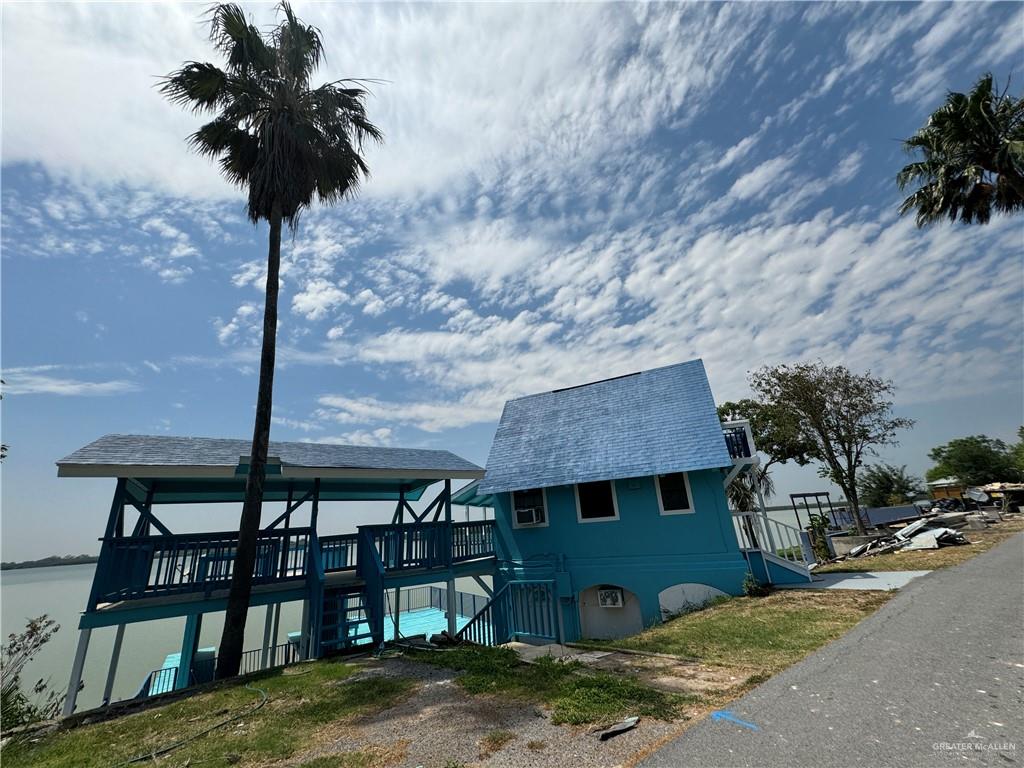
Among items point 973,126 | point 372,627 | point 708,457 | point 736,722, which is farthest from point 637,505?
point 973,126

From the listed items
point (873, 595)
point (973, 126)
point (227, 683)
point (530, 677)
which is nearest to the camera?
point (530, 677)

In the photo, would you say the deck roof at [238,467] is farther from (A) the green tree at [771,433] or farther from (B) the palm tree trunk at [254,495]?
(A) the green tree at [771,433]

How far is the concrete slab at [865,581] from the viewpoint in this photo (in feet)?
33.3

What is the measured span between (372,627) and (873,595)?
1060cm

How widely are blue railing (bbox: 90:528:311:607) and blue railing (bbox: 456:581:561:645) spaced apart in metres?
5.05

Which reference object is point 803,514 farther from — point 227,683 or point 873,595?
point 227,683

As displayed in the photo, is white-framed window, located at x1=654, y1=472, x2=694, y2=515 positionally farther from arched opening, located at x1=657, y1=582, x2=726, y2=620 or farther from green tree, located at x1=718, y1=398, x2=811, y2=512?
green tree, located at x1=718, y1=398, x2=811, y2=512

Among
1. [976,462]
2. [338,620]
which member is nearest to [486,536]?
[338,620]

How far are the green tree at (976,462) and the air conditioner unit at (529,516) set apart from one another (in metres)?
56.5

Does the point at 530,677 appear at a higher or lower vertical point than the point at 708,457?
lower

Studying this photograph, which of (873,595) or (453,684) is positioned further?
(873,595)

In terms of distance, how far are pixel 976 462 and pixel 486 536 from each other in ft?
217

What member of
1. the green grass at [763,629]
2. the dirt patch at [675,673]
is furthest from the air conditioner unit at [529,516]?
the dirt patch at [675,673]

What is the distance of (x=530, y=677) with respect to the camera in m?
5.64
